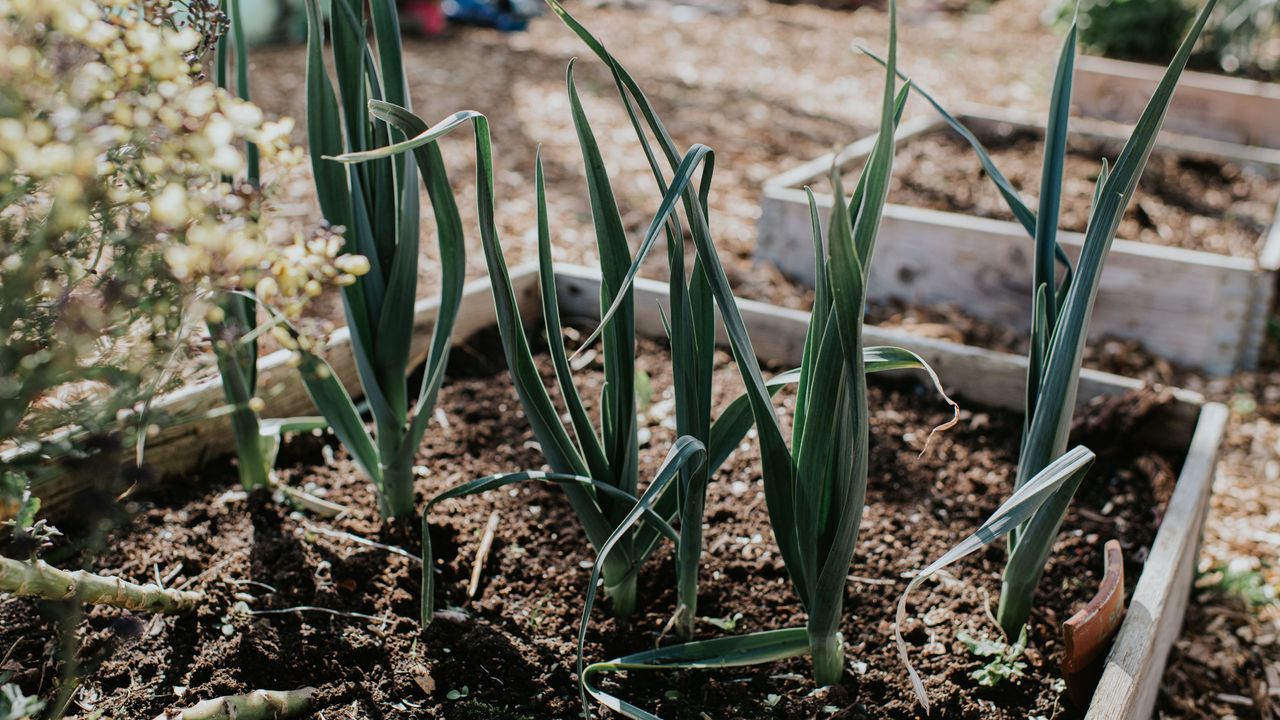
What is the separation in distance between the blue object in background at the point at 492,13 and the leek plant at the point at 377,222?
466 cm

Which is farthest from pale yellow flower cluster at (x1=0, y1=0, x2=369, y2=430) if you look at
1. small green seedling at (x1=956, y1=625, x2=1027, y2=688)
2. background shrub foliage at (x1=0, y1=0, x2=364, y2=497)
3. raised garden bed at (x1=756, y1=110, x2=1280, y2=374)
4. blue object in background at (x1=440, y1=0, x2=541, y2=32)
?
blue object in background at (x1=440, y1=0, x2=541, y2=32)

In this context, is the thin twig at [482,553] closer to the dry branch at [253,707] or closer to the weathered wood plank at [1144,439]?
the dry branch at [253,707]

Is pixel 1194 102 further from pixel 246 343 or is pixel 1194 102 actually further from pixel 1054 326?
pixel 246 343

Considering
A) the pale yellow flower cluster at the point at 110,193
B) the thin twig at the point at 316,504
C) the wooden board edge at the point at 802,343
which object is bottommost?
the thin twig at the point at 316,504

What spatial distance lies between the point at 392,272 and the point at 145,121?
65 cm

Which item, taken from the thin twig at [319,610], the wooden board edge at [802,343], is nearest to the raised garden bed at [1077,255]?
the wooden board edge at [802,343]

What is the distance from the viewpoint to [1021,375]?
1.93 meters

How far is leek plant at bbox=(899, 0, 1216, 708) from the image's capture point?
3.55ft

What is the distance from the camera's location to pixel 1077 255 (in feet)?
8.50

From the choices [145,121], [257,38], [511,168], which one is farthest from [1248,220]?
[257,38]

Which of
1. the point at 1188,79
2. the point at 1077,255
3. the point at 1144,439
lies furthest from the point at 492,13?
the point at 1144,439

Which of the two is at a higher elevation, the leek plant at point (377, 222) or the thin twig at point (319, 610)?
the leek plant at point (377, 222)

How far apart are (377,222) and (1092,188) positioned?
2.75 metres

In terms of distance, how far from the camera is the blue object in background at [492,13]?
5.78 meters
